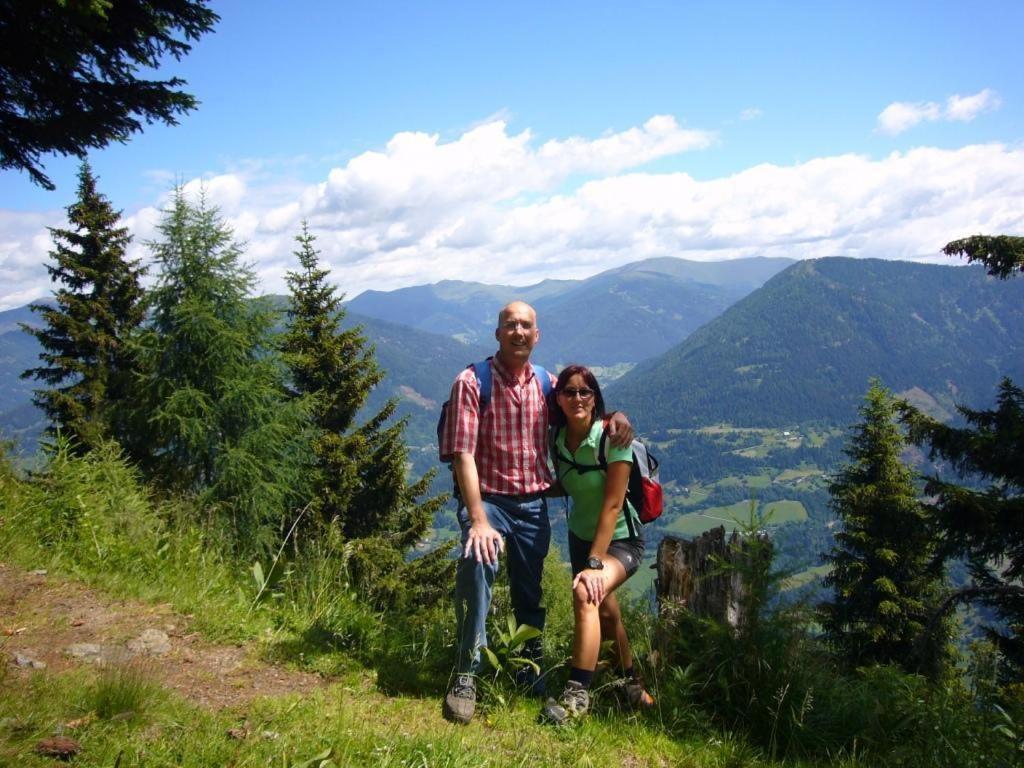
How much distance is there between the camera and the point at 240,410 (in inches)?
679

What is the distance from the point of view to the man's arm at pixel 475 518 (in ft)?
11.0

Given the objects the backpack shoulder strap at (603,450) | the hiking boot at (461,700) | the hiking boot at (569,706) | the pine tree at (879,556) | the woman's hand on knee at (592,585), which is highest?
the backpack shoulder strap at (603,450)

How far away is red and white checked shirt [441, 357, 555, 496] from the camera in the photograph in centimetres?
360

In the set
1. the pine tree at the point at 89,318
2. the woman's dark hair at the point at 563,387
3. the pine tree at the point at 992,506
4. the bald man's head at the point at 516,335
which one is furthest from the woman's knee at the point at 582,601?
the pine tree at the point at 89,318

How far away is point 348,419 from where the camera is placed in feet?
65.9

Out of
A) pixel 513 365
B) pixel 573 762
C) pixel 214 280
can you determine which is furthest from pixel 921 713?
pixel 214 280

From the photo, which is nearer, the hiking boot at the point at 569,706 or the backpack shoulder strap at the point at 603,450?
the hiking boot at the point at 569,706

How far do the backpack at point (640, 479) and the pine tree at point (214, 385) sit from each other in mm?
13947

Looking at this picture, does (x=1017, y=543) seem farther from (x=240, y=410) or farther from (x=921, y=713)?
(x=240, y=410)

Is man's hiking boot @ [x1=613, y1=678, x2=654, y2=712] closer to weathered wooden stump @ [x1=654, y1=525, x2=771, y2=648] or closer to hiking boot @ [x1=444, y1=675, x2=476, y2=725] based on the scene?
weathered wooden stump @ [x1=654, y1=525, x2=771, y2=648]

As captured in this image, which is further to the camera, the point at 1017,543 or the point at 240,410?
the point at 240,410

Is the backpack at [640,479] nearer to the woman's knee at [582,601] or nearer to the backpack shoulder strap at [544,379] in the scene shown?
the backpack shoulder strap at [544,379]

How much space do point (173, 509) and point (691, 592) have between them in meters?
4.42

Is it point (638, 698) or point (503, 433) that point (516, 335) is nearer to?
point (503, 433)
